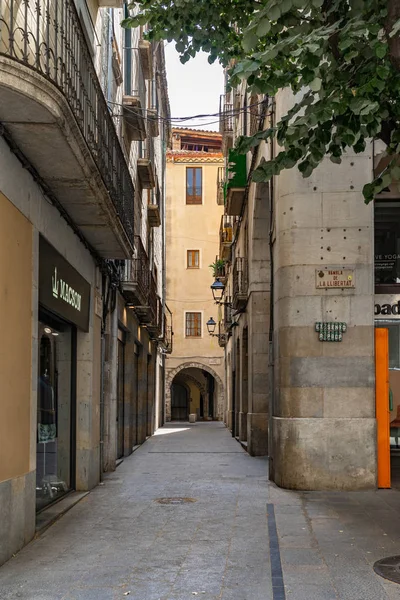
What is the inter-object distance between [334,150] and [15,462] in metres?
4.19

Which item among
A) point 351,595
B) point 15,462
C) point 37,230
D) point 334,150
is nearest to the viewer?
point 351,595

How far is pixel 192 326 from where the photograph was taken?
46.5m

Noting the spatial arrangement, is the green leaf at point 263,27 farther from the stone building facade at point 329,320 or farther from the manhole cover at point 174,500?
the stone building facade at point 329,320

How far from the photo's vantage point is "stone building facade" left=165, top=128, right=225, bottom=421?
45.9m

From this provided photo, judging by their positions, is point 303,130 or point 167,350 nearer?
point 303,130

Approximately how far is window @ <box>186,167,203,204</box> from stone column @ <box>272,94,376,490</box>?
34.9 m

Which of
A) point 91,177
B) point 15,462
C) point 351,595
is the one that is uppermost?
point 91,177

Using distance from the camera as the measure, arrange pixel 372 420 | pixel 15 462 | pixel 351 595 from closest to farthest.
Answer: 1. pixel 351 595
2. pixel 15 462
3. pixel 372 420

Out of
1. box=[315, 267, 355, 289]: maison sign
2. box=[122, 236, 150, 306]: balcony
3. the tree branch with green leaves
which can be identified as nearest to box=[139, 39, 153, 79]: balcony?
box=[122, 236, 150, 306]: balcony

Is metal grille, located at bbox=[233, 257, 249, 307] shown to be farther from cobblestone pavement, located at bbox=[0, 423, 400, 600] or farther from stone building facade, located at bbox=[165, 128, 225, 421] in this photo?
stone building facade, located at bbox=[165, 128, 225, 421]

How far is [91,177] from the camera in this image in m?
9.35

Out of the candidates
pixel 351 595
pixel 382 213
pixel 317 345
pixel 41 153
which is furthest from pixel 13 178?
pixel 382 213

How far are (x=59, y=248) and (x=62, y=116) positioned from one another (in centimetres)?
341

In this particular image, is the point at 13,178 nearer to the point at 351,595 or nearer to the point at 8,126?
the point at 8,126
